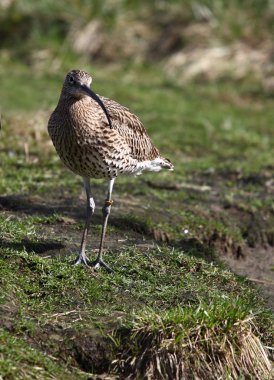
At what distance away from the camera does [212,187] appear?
30.7ft

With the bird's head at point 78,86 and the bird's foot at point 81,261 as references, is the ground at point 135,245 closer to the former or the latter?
the bird's foot at point 81,261

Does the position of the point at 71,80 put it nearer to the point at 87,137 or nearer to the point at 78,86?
the point at 78,86

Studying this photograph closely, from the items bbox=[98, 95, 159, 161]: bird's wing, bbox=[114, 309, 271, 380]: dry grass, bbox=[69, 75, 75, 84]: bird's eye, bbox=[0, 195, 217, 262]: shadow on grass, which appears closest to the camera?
bbox=[114, 309, 271, 380]: dry grass

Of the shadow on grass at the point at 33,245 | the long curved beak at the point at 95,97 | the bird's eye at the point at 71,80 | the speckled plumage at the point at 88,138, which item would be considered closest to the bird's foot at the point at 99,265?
the shadow on grass at the point at 33,245

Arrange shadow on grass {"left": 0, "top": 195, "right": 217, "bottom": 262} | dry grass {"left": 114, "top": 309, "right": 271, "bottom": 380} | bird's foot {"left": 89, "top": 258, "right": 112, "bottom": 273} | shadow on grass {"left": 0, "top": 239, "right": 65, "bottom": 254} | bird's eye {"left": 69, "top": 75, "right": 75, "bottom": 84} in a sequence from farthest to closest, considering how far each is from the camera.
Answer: shadow on grass {"left": 0, "top": 195, "right": 217, "bottom": 262} < bird's eye {"left": 69, "top": 75, "right": 75, "bottom": 84} < shadow on grass {"left": 0, "top": 239, "right": 65, "bottom": 254} < bird's foot {"left": 89, "top": 258, "right": 112, "bottom": 273} < dry grass {"left": 114, "top": 309, "right": 271, "bottom": 380}

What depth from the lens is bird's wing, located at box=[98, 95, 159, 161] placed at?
22.5ft

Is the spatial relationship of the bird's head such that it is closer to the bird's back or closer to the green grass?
the bird's back

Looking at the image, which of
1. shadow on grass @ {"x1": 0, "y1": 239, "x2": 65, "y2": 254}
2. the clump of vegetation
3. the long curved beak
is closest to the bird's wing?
the long curved beak

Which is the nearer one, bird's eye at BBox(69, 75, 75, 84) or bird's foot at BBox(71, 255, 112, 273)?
bird's foot at BBox(71, 255, 112, 273)

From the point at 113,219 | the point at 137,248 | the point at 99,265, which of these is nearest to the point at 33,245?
the point at 99,265

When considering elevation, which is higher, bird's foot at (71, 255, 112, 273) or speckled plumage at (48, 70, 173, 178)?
speckled plumage at (48, 70, 173, 178)

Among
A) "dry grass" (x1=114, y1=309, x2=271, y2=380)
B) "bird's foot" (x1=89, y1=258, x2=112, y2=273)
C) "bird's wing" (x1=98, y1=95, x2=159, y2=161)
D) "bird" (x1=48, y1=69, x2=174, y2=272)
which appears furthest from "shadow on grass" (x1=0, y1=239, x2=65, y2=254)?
"dry grass" (x1=114, y1=309, x2=271, y2=380)

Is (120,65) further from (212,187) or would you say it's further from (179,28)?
(212,187)

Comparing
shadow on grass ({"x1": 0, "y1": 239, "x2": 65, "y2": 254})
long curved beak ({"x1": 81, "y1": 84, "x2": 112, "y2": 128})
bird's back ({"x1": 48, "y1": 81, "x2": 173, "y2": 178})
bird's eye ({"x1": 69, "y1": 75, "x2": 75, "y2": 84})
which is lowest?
shadow on grass ({"x1": 0, "y1": 239, "x2": 65, "y2": 254})
